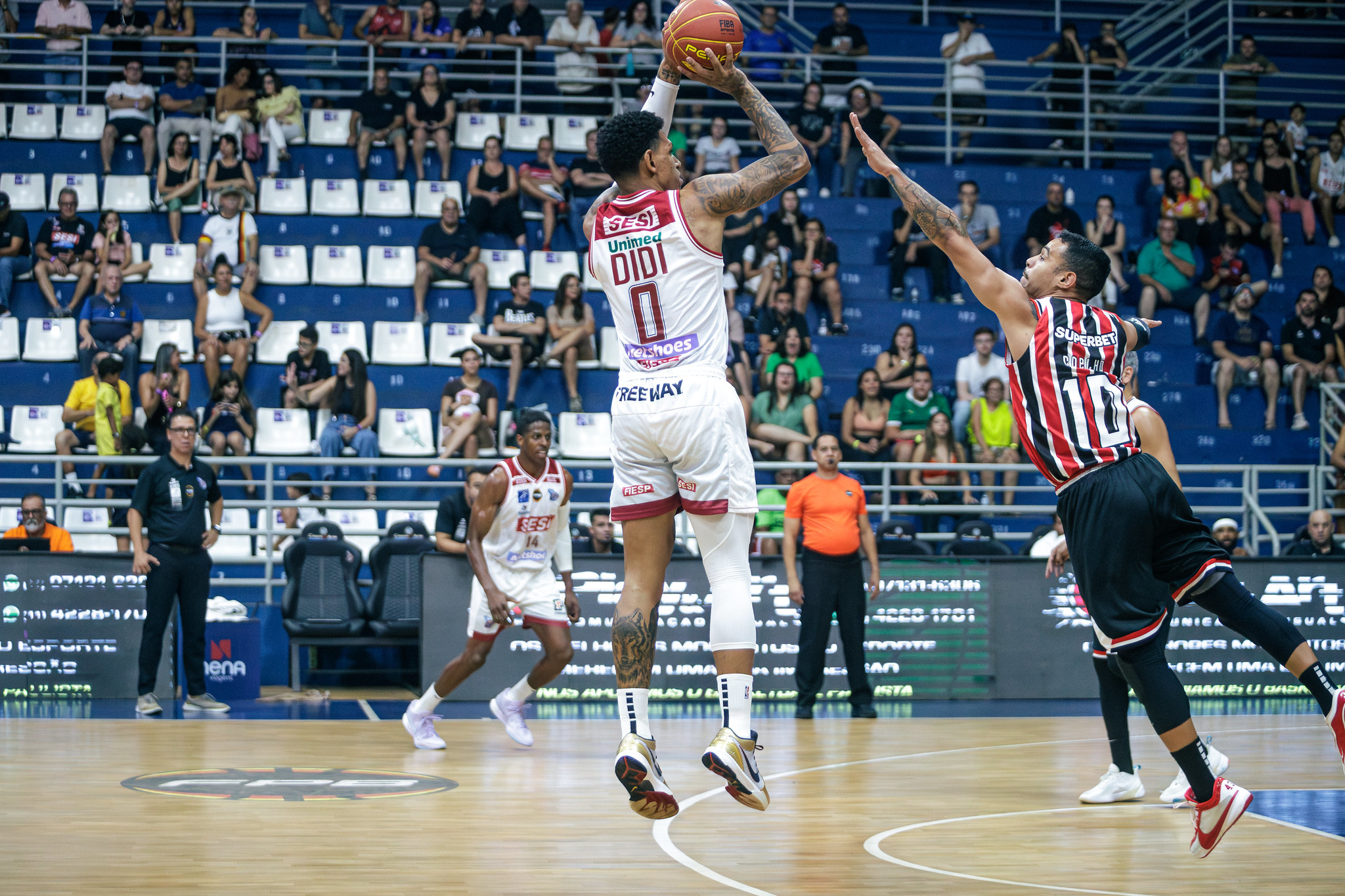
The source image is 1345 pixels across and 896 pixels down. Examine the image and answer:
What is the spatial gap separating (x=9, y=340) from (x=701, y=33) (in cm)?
1349

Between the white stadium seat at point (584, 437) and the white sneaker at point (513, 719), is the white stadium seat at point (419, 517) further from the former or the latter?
the white sneaker at point (513, 719)

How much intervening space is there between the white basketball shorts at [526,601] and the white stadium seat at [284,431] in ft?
20.8

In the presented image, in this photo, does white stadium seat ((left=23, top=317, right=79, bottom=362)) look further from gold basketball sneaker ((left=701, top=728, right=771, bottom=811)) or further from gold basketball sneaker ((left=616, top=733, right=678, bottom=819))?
gold basketball sneaker ((left=701, top=728, right=771, bottom=811))

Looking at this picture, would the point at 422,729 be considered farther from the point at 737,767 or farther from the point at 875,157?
the point at 875,157

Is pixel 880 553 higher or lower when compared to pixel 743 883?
higher

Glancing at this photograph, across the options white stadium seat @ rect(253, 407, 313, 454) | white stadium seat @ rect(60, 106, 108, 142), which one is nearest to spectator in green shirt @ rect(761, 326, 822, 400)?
white stadium seat @ rect(253, 407, 313, 454)

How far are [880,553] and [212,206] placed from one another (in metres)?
9.67

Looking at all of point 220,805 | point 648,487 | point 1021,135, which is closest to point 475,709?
point 220,805

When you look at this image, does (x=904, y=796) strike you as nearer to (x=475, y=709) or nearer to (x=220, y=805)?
(x=220, y=805)

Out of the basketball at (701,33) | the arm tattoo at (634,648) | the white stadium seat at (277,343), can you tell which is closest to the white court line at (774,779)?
the arm tattoo at (634,648)

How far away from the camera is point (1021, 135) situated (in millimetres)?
21750

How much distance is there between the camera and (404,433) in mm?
15844

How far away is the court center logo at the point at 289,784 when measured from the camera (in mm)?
7281

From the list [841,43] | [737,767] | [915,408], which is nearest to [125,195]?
[841,43]
